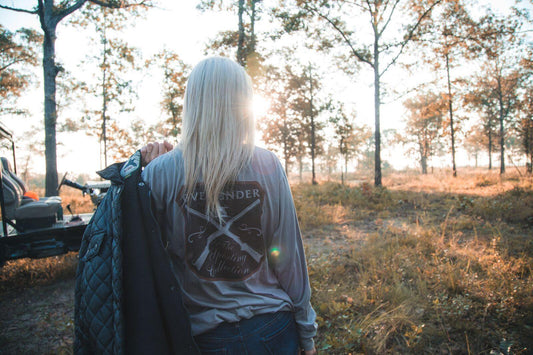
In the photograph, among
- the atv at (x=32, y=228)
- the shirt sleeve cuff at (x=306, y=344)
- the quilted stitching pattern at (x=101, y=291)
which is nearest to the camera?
the quilted stitching pattern at (x=101, y=291)

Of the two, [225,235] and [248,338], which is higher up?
[225,235]

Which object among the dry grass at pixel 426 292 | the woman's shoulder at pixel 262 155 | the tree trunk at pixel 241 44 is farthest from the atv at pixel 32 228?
→ the tree trunk at pixel 241 44

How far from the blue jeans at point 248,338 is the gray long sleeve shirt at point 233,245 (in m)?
0.03

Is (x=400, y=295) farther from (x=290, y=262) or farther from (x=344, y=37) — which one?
(x=344, y=37)

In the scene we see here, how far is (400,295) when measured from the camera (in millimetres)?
A: 3191

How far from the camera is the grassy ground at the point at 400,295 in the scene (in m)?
2.55

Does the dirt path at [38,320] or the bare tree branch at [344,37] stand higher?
the bare tree branch at [344,37]

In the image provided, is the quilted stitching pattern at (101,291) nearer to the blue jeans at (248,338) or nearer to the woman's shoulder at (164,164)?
the woman's shoulder at (164,164)

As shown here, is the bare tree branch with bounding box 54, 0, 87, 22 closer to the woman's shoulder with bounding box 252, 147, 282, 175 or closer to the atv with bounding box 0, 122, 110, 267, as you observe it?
the atv with bounding box 0, 122, 110, 267

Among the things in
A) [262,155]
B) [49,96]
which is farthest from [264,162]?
[49,96]

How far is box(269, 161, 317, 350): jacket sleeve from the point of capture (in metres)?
1.34

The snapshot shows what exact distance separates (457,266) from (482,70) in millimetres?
24126

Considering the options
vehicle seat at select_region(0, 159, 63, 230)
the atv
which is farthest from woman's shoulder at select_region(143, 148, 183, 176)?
vehicle seat at select_region(0, 159, 63, 230)

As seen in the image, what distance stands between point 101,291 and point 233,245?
56 cm
